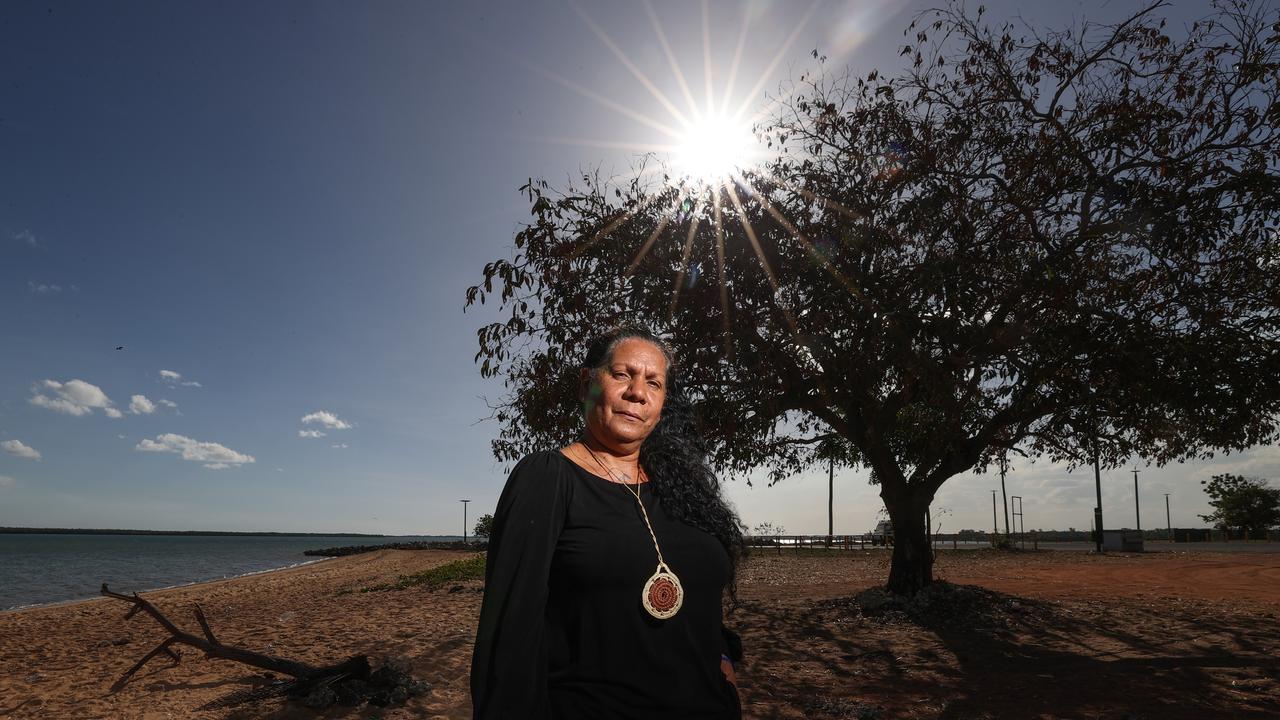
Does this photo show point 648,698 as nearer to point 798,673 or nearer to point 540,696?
point 540,696

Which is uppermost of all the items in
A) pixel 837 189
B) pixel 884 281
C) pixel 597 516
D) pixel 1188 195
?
pixel 837 189

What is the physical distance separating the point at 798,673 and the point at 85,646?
13.5m

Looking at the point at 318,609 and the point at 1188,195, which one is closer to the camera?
the point at 1188,195

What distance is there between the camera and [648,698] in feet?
6.42

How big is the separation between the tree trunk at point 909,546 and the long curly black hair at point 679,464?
1249 cm

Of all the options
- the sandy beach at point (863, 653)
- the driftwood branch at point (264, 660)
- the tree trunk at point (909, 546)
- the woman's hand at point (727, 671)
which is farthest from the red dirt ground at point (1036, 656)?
the woman's hand at point (727, 671)

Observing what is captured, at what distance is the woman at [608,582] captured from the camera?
186cm

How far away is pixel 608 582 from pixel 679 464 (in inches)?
21.2

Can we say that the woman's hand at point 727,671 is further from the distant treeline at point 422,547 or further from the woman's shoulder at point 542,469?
the distant treeline at point 422,547

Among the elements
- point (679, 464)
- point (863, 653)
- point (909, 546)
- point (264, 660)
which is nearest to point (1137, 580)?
point (909, 546)

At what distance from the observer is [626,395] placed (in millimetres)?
2352

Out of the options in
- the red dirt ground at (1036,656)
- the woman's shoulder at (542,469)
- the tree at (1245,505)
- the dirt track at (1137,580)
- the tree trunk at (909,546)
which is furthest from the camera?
the tree at (1245,505)

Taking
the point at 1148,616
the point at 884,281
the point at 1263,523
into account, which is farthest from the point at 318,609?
the point at 1263,523

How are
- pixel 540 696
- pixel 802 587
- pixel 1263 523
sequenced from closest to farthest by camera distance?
pixel 540 696 → pixel 802 587 → pixel 1263 523
